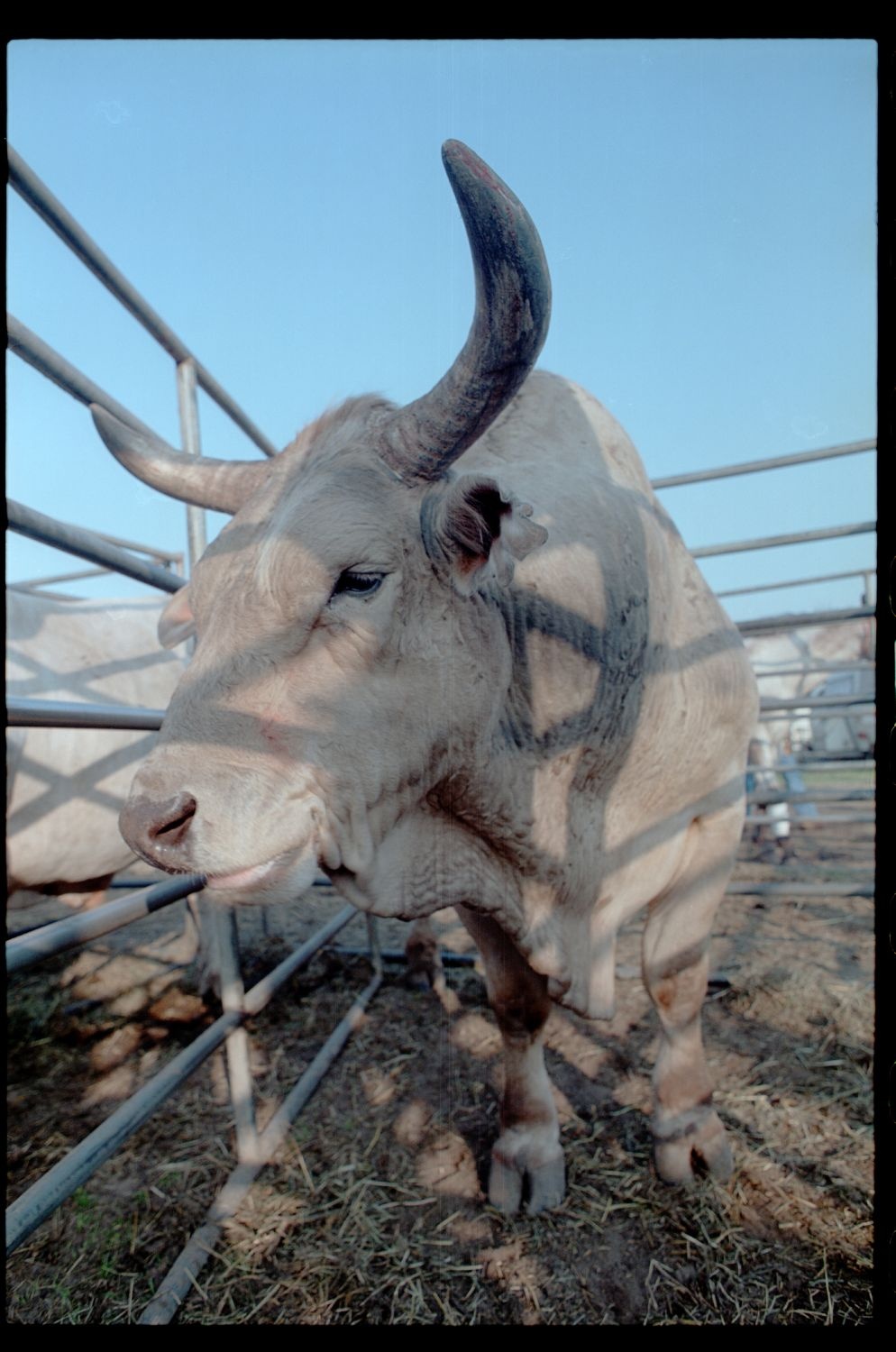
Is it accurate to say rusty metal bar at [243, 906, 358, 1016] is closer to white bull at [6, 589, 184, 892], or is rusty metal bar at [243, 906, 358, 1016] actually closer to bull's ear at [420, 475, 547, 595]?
white bull at [6, 589, 184, 892]

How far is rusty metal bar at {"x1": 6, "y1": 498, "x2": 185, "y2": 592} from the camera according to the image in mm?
1510

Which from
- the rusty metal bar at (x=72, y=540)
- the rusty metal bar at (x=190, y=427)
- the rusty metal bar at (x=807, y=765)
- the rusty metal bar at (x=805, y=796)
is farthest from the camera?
the rusty metal bar at (x=807, y=765)

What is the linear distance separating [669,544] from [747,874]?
15.1ft

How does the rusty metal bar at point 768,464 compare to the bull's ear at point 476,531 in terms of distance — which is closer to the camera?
the bull's ear at point 476,531

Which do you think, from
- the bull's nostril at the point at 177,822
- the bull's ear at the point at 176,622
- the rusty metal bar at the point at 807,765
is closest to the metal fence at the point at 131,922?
the bull's ear at the point at 176,622

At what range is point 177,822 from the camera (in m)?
1.27

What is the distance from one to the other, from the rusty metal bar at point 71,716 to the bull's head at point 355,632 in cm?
21

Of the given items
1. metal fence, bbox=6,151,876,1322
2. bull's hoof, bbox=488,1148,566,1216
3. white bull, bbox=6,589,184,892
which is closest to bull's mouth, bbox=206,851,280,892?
metal fence, bbox=6,151,876,1322

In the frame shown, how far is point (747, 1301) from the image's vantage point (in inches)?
71.4

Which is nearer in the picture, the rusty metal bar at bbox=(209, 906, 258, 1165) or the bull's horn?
the bull's horn

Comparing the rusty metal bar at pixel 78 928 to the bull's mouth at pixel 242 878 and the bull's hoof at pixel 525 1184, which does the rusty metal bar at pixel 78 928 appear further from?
the bull's hoof at pixel 525 1184

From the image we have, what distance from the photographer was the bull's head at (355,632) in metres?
1.30
